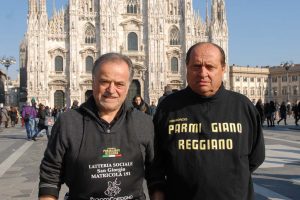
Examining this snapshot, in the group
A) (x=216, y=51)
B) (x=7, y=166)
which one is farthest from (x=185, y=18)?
(x=216, y=51)

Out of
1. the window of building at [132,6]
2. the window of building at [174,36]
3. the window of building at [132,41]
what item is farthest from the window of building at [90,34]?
the window of building at [174,36]

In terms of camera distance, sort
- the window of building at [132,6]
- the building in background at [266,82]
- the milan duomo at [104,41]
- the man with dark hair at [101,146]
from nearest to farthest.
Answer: the man with dark hair at [101,146], the milan duomo at [104,41], the window of building at [132,6], the building in background at [266,82]

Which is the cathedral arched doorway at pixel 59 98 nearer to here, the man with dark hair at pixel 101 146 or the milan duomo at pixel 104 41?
the milan duomo at pixel 104 41

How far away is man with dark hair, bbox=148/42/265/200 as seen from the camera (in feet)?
7.45

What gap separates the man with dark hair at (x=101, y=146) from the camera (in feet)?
6.98

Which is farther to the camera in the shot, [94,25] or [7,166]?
[94,25]

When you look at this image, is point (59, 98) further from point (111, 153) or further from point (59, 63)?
point (111, 153)

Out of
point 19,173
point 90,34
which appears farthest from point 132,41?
point 19,173

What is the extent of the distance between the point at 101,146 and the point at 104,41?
3943cm

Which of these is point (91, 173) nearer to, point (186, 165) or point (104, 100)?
point (104, 100)

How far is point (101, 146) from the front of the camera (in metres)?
2.13

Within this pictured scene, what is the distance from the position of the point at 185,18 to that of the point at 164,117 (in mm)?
41670

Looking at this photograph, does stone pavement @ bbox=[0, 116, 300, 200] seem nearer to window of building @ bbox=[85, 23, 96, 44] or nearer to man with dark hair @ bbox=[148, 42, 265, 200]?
man with dark hair @ bbox=[148, 42, 265, 200]

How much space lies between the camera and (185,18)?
43000 mm
